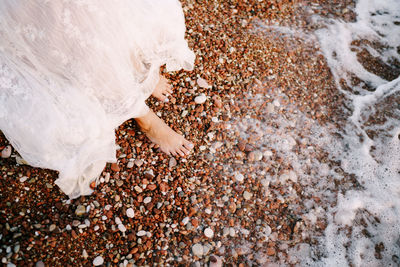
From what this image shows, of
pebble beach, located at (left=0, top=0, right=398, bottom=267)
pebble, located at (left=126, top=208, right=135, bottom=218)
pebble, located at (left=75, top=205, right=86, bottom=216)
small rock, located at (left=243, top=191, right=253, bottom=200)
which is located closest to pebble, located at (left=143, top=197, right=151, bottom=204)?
pebble beach, located at (left=0, top=0, right=398, bottom=267)

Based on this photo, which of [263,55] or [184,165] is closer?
[184,165]

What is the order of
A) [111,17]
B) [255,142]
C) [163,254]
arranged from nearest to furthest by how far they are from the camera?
[111,17] < [163,254] < [255,142]

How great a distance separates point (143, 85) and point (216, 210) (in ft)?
3.91

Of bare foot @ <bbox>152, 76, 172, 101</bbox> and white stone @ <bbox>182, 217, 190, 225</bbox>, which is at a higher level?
bare foot @ <bbox>152, 76, 172, 101</bbox>

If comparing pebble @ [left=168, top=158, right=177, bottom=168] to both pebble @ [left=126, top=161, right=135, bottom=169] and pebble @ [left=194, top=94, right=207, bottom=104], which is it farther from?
pebble @ [left=194, top=94, right=207, bottom=104]

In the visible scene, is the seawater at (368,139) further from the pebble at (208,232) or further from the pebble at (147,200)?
the pebble at (147,200)

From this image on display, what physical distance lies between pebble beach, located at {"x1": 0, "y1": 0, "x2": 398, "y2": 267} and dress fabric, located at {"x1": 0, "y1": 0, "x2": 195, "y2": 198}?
53cm

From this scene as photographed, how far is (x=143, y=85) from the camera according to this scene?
1970 millimetres

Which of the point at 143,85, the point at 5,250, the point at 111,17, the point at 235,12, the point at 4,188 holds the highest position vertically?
the point at 111,17

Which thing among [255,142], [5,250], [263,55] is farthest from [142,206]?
[263,55]

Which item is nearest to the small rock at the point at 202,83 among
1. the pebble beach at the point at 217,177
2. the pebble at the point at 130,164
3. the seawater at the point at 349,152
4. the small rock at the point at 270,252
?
the pebble beach at the point at 217,177

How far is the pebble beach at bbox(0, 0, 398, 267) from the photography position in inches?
86.2

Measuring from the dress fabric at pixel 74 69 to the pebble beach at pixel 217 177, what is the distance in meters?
0.53

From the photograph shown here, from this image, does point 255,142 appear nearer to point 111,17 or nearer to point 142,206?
point 142,206
